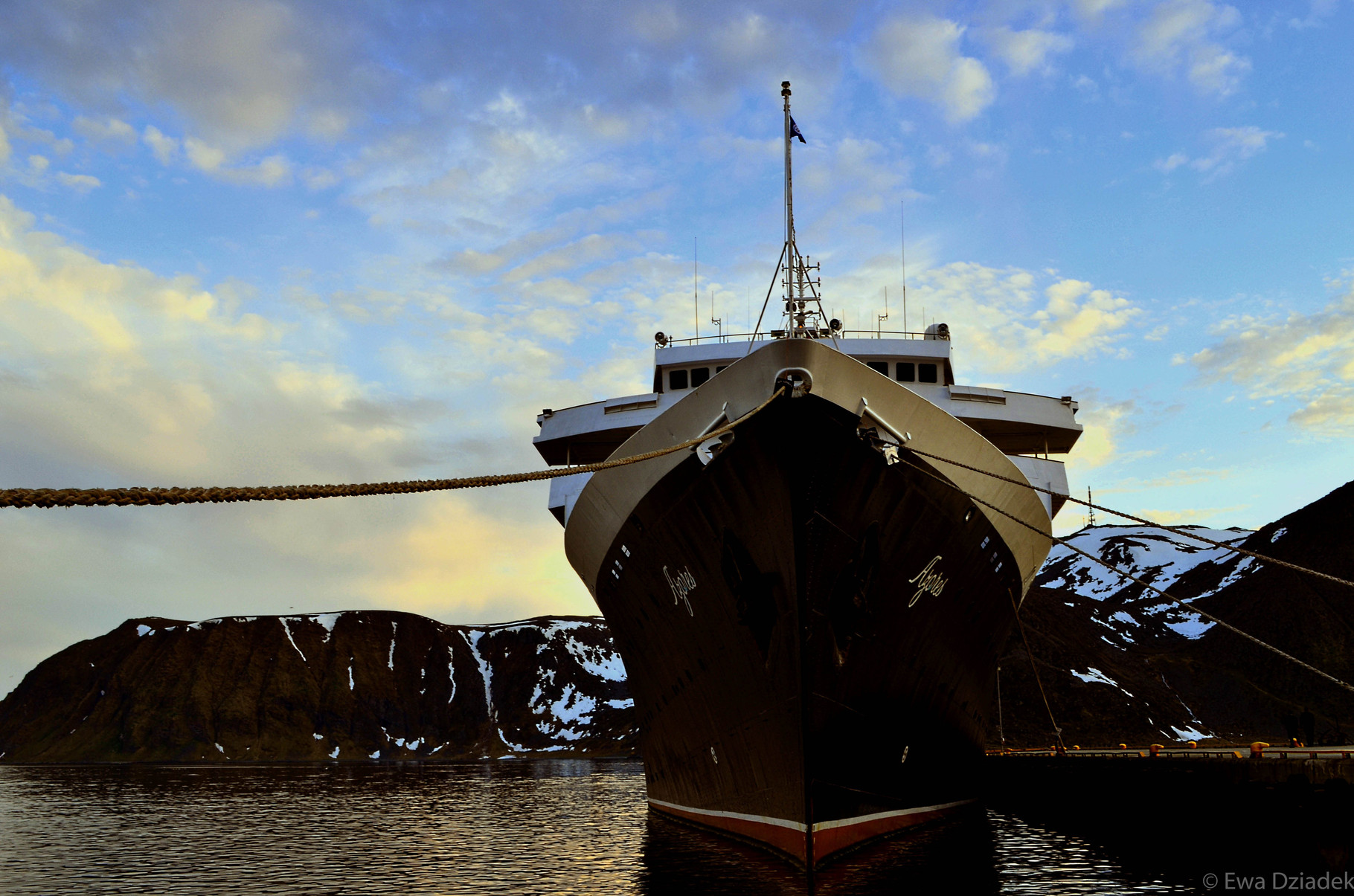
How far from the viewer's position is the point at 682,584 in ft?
49.3

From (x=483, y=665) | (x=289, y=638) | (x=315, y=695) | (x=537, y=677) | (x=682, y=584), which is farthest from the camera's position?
(x=483, y=665)

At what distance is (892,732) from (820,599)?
355 cm

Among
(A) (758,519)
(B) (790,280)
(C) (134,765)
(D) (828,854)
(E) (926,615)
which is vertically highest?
(B) (790,280)

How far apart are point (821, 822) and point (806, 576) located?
3878 millimetres

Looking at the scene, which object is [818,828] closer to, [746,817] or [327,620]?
[746,817]

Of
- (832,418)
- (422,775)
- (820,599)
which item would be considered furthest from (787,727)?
(422,775)

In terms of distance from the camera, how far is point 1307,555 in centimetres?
9988

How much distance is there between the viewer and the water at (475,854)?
15.8 metres

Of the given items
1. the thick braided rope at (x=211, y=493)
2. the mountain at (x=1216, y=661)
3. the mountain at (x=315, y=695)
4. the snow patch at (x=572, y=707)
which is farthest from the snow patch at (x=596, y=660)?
the thick braided rope at (x=211, y=493)

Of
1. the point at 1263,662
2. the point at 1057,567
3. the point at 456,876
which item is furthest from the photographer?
the point at 1057,567

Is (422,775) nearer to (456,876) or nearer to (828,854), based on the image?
(456,876)

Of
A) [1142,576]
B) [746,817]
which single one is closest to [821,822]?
[746,817]

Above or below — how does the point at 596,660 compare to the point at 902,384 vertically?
below

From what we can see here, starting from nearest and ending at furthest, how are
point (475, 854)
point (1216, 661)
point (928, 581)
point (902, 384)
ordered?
point (928, 581) → point (902, 384) → point (475, 854) → point (1216, 661)
